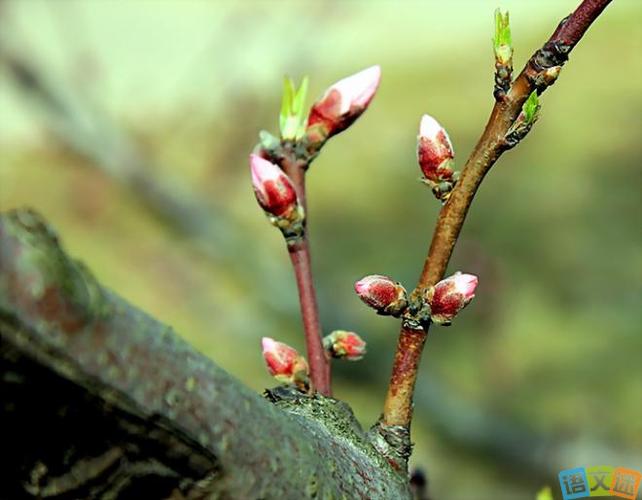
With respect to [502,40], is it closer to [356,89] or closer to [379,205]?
[356,89]

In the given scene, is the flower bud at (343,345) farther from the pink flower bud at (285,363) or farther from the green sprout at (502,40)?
the green sprout at (502,40)

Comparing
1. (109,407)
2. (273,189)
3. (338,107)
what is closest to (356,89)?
(338,107)

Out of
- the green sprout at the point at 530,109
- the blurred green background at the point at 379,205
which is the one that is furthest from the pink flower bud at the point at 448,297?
the blurred green background at the point at 379,205

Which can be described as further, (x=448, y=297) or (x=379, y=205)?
(x=379, y=205)

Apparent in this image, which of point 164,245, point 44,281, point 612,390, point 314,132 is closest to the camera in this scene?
point 44,281

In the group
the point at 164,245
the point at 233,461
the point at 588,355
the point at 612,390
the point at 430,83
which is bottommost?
the point at 233,461

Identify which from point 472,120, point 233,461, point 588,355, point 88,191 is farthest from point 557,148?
point 233,461

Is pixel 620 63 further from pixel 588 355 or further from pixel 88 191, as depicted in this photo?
pixel 88 191
